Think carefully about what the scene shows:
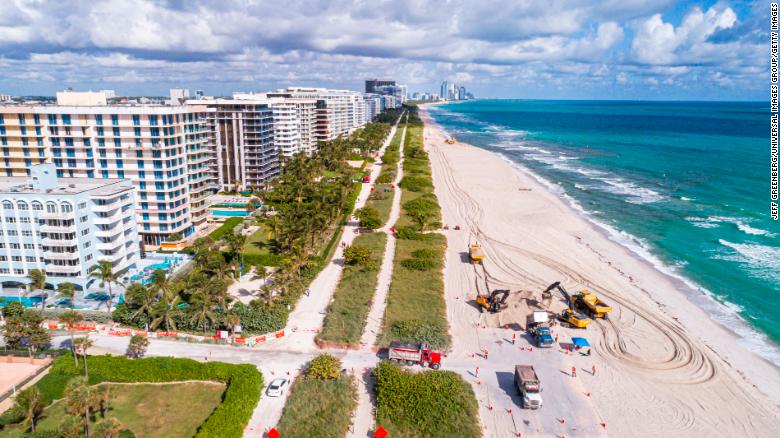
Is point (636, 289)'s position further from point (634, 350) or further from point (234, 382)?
point (234, 382)

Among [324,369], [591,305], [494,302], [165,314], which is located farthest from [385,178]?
[324,369]

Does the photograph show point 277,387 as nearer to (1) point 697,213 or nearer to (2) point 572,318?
(2) point 572,318

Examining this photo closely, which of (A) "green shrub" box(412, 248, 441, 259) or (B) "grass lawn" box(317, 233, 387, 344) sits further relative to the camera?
(A) "green shrub" box(412, 248, 441, 259)

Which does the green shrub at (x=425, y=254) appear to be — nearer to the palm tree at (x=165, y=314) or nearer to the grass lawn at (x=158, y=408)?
the palm tree at (x=165, y=314)

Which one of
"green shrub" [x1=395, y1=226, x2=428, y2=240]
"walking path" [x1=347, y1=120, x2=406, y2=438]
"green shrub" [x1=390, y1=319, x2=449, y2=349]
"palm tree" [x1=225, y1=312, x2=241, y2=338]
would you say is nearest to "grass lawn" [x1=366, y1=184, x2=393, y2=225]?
"walking path" [x1=347, y1=120, x2=406, y2=438]

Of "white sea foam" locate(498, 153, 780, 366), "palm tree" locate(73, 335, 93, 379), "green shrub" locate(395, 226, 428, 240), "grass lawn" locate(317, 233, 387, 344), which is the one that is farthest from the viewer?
"green shrub" locate(395, 226, 428, 240)

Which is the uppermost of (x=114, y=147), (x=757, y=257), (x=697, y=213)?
(x=114, y=147)

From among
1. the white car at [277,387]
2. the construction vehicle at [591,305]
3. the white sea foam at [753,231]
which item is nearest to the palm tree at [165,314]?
the white car at [277,387]

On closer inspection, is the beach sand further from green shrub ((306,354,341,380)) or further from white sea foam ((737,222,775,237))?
white sea foam ((737,222,775,237))
